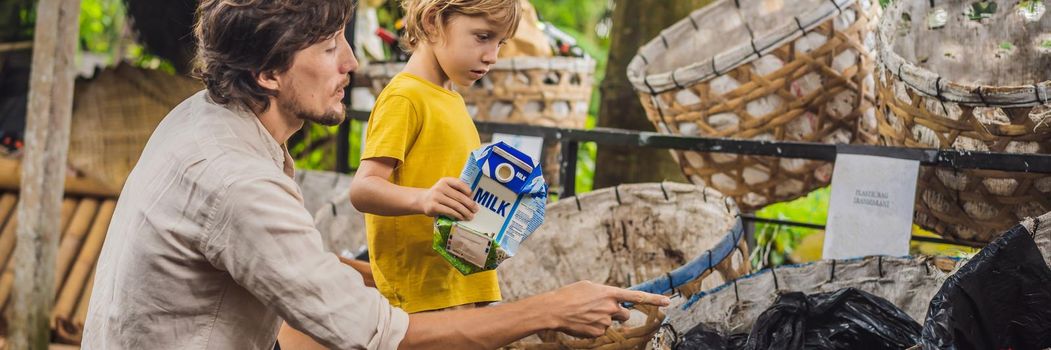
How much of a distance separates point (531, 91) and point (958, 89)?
5.61 ft

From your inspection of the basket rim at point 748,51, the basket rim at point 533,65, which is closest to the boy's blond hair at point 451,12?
the basket rim at point 748,51

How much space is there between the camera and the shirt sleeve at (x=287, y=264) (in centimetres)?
148

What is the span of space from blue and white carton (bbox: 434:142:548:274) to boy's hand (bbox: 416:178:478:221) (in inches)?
0.5

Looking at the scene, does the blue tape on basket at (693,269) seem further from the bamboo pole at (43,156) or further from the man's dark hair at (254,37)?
the bamboo pole at (43,156)

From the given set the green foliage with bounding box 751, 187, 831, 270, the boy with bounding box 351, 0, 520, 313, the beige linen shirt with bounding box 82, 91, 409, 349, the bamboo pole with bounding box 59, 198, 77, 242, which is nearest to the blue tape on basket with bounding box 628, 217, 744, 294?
the boy with bounding box 351, 0, 520, 313

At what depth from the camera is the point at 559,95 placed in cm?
373

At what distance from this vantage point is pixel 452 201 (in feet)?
5.89

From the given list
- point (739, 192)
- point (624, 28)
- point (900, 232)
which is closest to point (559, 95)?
point (624, 28)

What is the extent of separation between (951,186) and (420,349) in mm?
1430

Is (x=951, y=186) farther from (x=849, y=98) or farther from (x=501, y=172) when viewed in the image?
(x=501, y=172)

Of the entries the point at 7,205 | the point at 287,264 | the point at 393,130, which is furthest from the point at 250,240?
the point at 7,205

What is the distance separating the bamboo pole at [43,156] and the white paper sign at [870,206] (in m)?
2.74

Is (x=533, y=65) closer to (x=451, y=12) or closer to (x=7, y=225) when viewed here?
(x=451, y=12)

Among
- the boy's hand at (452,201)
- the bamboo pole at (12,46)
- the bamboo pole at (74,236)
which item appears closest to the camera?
the boy's hand at (452,201)
